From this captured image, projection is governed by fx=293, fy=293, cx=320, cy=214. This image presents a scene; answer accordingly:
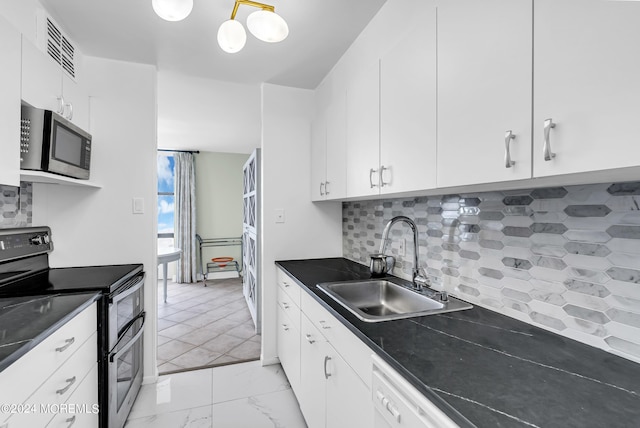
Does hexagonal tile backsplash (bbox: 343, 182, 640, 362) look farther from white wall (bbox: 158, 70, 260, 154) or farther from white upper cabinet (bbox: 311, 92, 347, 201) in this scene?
white wall (bbox: 158, 70, 260, 154)

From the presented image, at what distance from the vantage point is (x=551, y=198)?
1030 millimetres

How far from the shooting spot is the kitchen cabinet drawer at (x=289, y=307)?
189 centimetres

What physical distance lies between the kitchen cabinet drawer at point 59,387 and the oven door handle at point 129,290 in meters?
0.18

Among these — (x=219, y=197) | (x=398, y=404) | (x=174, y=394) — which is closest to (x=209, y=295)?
(x=219, y=197)

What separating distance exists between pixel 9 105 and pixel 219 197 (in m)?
4.55

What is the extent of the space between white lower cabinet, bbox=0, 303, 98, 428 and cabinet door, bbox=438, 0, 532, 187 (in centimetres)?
153

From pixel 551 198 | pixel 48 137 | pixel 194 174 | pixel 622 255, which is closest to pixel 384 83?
pixel 551 198

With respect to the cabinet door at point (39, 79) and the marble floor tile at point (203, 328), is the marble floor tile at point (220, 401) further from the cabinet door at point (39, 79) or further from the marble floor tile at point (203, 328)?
the cabinet door at point (39, 79)

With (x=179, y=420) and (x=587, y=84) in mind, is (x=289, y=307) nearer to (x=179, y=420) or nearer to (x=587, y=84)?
(x=179, y=420)

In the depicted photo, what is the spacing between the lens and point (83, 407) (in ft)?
A: 4.53

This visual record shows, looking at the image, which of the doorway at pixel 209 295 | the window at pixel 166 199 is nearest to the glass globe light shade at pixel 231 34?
the doorway at pixel 209 295

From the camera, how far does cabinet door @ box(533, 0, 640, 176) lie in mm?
564

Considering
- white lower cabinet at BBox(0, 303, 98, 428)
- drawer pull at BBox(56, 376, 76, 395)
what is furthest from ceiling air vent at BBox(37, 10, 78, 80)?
drawer pull at BBox(56, 376, 76, 395)

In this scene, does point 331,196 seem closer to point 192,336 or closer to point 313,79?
point 313,79
